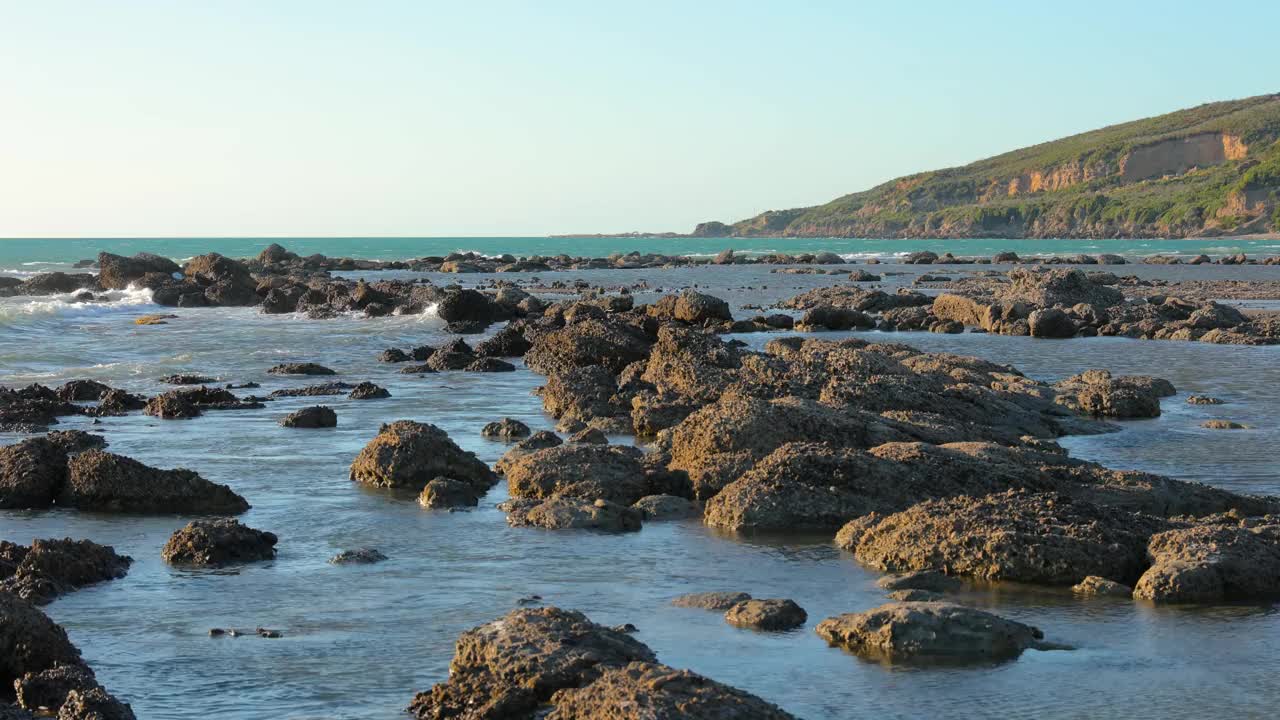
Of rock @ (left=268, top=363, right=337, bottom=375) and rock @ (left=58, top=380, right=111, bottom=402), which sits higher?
rock @ (left=58, top=380, right=111, bottom=402)

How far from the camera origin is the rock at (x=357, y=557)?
11055 millimetres

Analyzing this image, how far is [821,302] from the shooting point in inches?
1903

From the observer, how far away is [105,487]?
13.1m

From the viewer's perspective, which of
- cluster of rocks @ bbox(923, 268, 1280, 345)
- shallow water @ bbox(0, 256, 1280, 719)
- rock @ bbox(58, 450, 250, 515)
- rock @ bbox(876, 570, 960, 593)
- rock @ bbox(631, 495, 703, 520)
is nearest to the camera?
shallow water @ bbox(0, 256, 1280, 719)

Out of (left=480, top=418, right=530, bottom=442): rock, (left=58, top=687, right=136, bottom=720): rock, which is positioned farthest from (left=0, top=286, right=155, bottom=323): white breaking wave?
(left=58, top=687, right=136, bottom=720): rock

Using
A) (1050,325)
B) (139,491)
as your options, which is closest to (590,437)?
(139,491)

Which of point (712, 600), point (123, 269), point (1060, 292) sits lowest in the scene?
point (712, 600)

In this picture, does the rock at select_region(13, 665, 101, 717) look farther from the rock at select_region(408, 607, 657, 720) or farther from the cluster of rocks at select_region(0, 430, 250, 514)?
the cluster of rocks at select_region(0, 430, 250, 514)

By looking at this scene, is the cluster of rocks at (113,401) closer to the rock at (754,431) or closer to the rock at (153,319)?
the rock at (754,431)

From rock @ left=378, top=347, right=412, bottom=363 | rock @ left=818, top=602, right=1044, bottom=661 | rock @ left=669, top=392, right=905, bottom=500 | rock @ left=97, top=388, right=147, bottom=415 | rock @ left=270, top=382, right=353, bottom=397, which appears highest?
rock @ left=669, top=392, right=905, bottom=500

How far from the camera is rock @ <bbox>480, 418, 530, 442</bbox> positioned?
59.4 ft

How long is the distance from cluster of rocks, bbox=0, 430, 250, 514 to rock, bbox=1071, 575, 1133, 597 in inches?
289

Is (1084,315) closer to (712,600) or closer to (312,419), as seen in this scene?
(312,419)

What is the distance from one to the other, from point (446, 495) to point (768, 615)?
198 inches
